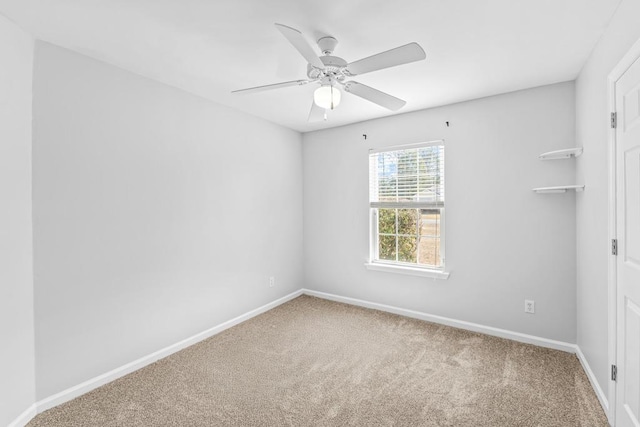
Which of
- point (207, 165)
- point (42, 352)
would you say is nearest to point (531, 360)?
point (207, 165)

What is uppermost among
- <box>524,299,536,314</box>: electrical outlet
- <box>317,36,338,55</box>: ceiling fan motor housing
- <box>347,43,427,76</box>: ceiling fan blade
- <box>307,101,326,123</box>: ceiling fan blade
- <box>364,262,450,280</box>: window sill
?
<box>317,36,338,55</box>: ceiling fan motor housing

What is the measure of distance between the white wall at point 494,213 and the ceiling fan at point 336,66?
139 cm

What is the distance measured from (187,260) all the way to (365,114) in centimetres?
253

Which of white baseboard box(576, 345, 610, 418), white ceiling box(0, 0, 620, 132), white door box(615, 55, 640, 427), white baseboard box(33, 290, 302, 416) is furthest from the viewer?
white baseboard box(33, 290, 302, 416)

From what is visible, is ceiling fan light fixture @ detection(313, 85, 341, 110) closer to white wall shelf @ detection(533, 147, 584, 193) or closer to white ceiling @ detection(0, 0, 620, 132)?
white ceiling @ detection(0, 0, 620, 132)

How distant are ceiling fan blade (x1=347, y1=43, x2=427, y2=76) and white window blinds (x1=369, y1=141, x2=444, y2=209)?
1899 millimetres

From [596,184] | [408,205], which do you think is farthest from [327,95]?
[408,205]

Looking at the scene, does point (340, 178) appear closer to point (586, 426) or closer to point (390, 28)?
point (390, 28)

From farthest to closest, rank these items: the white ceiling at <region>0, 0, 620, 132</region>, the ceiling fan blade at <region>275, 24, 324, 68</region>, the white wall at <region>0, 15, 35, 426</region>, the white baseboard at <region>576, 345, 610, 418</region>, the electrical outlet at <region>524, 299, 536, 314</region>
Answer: the electrical outlet at <region>524, 299, 536, 314</region>
the white baseboard at <region>576, 345, 610, 418</region>
the white wall at <region>0, 15, 35, 426</region>
the white ceiling at <region>0, 0, 620, 132</region>
the ceiling fan blade at <region>275, 24, 324, 68</region>

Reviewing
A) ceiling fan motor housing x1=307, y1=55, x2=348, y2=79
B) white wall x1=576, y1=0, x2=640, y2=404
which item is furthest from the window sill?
ceiling fan motor housing x1=307, y1=55, x2=348, y2=79

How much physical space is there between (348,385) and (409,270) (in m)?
1.68

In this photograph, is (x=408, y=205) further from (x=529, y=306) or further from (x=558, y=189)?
(x=529, y=306)

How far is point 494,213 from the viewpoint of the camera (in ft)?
10.3

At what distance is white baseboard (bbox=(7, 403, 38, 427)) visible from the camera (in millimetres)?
1863
